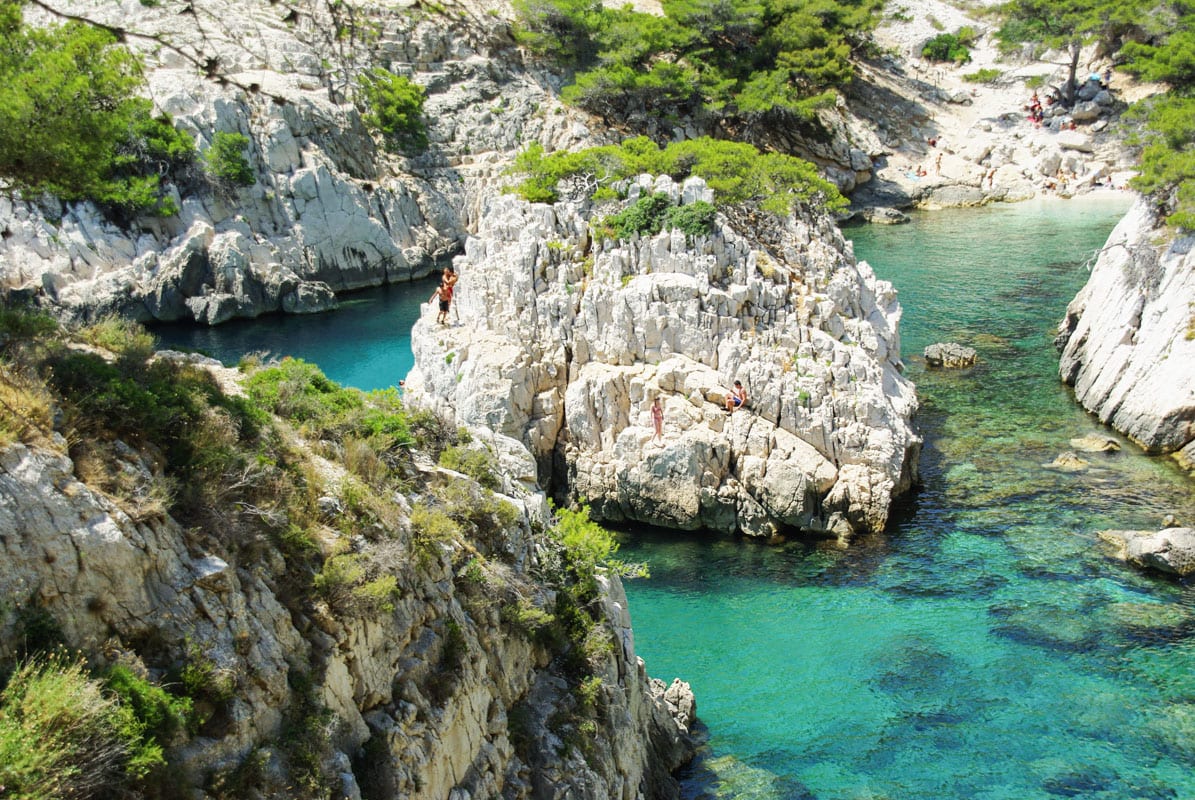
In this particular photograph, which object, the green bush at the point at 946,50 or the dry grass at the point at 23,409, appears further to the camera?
the green bush at the point at 946,50

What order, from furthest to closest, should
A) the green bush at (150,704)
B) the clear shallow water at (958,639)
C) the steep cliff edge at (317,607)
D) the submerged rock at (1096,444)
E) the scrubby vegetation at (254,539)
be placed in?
1. the submerged rock at (1096,444)
2. the clear shallow water at (958,639)
3. the steep cliff edge at (317,607)
4. the green bush at (150,704)
5. the scrubby vegetation at (254,539)

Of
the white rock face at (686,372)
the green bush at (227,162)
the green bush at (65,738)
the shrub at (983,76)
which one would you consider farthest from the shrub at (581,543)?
the shrub at (983,76)

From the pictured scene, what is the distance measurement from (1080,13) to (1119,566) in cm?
7267

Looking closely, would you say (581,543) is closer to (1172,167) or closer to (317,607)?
(317,607)

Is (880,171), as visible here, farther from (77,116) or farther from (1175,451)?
(77,116)

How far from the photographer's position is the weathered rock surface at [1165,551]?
24.4 metres

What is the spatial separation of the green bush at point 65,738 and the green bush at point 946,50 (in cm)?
10198

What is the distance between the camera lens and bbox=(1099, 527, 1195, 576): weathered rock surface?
24.4 metres

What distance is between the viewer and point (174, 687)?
29.6ft

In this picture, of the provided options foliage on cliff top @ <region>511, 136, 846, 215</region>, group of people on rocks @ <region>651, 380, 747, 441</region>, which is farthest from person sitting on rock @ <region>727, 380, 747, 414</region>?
foliage on cliff top @ <region>511, 136, 846, 215</region>

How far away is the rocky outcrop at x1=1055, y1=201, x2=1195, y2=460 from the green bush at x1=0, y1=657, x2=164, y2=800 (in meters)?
33.8

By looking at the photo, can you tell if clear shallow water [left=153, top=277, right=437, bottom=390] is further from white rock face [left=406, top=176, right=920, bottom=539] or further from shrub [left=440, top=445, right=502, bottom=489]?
shrub [left=440, top=445, right=502, bottom=489]

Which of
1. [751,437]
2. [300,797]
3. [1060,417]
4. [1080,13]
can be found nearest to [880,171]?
[1080,13]

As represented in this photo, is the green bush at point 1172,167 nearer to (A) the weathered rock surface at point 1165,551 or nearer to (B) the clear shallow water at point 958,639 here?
(B) the clear shallow water at point 958,639
